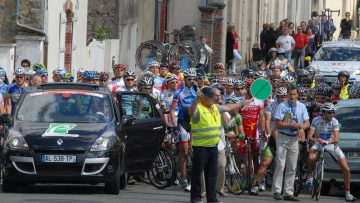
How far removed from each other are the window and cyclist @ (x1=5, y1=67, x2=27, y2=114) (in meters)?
2.10

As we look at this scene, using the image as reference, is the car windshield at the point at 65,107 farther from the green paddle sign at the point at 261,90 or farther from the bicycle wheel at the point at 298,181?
the bicycle wheel at the point at 298,181

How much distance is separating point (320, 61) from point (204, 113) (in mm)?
21167

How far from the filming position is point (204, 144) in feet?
68.5

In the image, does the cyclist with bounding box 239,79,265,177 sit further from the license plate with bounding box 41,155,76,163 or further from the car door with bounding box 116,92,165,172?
the license plate with bounding box 41,155,76,163

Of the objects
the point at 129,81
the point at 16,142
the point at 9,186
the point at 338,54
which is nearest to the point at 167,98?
the point at 129,81

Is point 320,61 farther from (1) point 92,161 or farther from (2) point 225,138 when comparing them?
(1) point 92,161

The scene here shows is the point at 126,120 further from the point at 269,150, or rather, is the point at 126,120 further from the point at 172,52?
the point at 172,52

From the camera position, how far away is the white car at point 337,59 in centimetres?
4041

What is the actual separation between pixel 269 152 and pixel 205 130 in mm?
3269

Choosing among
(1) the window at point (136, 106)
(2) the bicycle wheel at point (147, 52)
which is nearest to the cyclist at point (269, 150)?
(1) the window at point (136, 106)

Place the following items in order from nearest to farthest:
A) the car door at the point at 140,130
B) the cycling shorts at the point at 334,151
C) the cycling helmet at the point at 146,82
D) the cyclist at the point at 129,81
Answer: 1. the car door at the point at 140,130
2. the cycling shorts at the point at 334,151
3. the cycling helmet at the point at 146,82
4. the cyclist at the point at 129,81

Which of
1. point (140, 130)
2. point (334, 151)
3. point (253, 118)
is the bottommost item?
point (334, 151)

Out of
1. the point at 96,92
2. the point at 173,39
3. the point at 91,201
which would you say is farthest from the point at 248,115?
the point at 173,39

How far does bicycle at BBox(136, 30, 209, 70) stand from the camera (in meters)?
38.9
